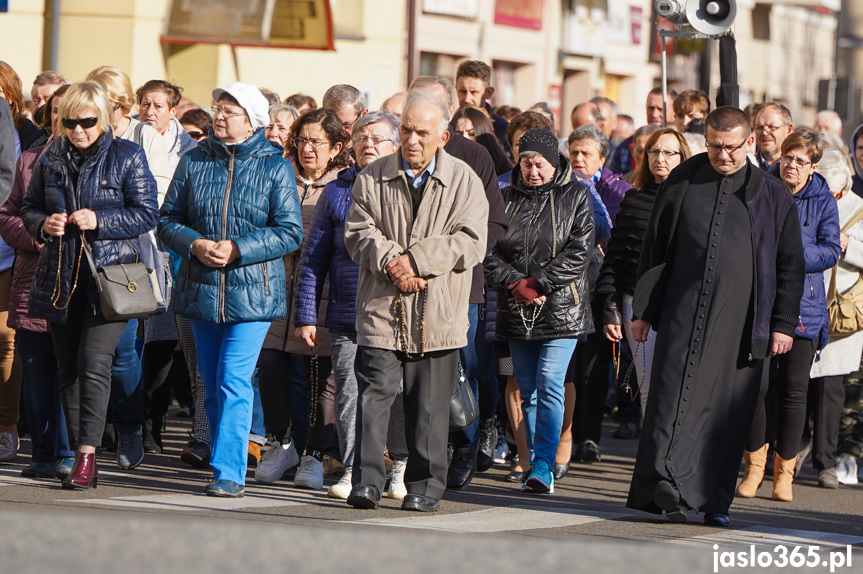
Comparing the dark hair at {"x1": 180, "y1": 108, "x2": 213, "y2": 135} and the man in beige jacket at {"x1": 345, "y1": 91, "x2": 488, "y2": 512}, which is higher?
the dark hair at {"x1": 180, "y1": 108, "x2": 213, "y2": 135}

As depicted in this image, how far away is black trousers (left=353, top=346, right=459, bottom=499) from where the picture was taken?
26.4ft

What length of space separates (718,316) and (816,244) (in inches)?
70.7

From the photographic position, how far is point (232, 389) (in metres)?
8.30

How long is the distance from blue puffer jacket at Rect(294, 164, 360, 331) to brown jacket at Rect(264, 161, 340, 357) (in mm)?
166

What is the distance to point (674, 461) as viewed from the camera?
326 inches

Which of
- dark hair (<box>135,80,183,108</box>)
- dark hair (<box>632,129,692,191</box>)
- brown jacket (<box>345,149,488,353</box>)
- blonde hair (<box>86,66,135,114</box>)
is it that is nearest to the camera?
brown jacket (<box>345,149,488,353</box>)

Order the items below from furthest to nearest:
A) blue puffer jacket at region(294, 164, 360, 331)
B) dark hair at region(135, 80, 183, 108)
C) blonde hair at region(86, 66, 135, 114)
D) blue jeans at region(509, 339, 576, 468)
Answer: dark hair at region(135, 80, 183, 108), blue jeans at region(509, 339, 576, 468), blonde hair at region(86, 66, 135, 114), blue puffer jacket at region(294, 164, 360, 331)

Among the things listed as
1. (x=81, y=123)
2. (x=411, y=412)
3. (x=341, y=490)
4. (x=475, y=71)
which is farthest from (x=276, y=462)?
(x=475, y=71)

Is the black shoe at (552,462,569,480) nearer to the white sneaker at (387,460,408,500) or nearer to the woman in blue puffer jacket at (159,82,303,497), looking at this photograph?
the white sneaker at (387,460,408,500)

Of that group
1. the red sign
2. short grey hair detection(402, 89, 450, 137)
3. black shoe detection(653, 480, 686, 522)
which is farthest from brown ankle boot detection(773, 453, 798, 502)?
the red sign

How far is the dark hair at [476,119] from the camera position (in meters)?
10.8

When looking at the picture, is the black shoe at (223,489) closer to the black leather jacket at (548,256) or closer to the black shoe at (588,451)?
the black leather jacket at (548,256)

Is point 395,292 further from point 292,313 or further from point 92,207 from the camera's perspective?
point 92,207

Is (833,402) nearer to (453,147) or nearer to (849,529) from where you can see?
(849,529)
